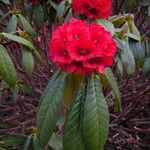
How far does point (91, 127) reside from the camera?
127 centimetres

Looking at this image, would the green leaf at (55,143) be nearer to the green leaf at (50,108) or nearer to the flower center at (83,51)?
the green leaf at (50,108)

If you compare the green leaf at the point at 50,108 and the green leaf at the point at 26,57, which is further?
the green leaf at the point at 26,57

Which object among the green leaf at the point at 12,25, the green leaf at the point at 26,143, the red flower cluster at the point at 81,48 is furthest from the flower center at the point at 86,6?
the green leaf at the point at 26,143

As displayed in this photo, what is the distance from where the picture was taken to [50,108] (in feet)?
4.43

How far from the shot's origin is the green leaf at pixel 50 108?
1.35 metres

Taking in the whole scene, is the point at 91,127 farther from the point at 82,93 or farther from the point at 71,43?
the point at 71,43

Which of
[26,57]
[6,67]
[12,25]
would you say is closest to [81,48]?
[6,67]

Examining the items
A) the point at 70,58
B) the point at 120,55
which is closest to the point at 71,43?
the point at 70,58

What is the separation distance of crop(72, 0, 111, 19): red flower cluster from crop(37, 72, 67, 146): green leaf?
19.0 inches

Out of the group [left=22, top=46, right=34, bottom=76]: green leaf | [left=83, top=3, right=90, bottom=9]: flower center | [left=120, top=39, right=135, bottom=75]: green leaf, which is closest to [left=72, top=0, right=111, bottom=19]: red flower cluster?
[left=83, top=3, right=90, bottom=9]: flower center

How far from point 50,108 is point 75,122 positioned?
0.09 metres

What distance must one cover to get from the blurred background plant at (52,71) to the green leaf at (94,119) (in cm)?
39

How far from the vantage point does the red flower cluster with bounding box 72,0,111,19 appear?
5.72 ft

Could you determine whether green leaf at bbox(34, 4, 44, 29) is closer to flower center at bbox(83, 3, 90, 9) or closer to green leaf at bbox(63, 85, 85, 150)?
flower center at bbox(83, 3, 90, 9)
